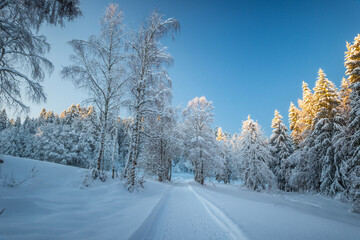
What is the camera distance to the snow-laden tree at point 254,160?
60.6ft

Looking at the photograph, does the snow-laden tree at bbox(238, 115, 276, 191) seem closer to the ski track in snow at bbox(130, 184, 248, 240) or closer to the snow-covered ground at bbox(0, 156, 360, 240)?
the snow-covered ground at bbox(0, 156, 360, 240)

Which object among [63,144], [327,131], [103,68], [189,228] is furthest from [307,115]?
[63,144]

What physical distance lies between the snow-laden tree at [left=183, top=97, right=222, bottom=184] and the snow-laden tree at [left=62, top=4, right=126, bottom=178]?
1125 centimetres

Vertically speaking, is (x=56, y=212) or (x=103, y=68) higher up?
(x=103, y=68)

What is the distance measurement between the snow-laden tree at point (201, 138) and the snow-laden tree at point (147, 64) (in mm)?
9958

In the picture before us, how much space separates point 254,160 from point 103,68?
18594 millimetres

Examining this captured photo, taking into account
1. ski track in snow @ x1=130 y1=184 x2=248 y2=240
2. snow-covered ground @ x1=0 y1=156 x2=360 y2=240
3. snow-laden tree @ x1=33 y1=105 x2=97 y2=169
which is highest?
snow-laden tree @ x1=33 y1=105 x2=97 y2=169

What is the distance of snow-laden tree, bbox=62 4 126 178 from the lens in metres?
8.47

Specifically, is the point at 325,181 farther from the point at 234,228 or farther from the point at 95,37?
the point at 95,37

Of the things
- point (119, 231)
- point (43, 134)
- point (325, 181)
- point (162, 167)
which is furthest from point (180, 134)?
point (43, 134)

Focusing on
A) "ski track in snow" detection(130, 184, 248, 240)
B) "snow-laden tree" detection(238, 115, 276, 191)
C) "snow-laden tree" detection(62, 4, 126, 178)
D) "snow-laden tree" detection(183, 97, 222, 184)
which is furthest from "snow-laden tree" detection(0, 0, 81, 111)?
"snow-laden tree" detection(238, 115, 276, 191)

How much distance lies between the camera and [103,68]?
9211mm

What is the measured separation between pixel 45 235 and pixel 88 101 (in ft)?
24.2

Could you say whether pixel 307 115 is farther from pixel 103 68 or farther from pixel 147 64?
pixel 103 68
